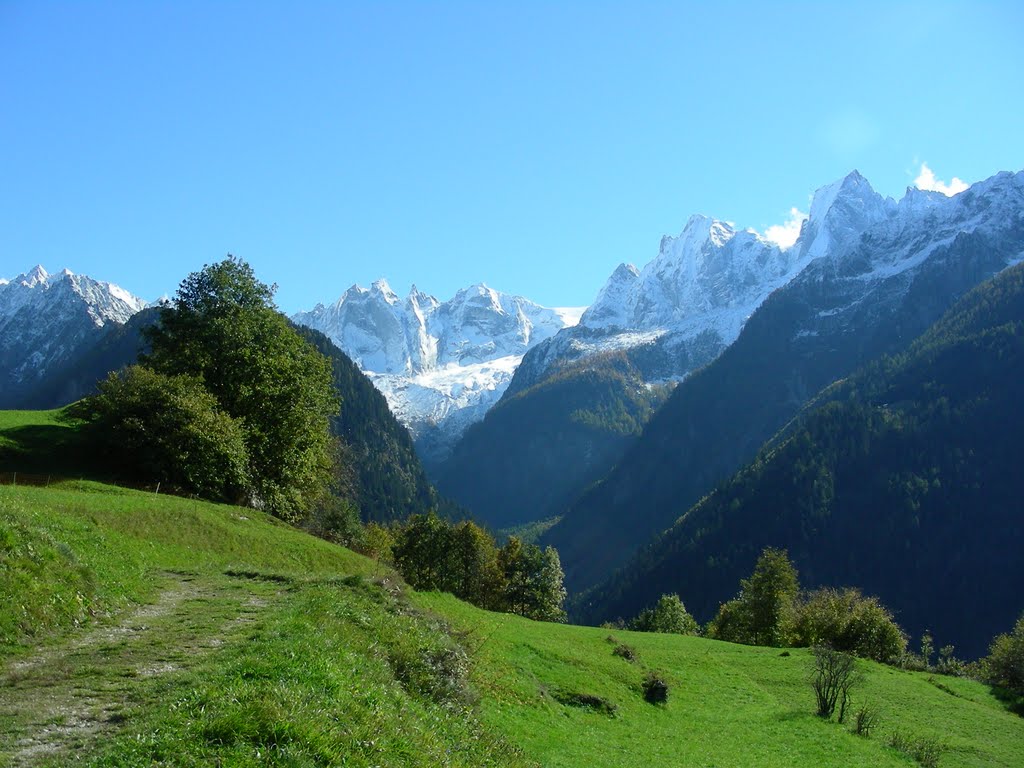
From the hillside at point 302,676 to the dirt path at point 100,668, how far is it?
60 mm

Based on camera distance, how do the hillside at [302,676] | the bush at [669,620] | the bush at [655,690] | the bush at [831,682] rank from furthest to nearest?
the bush at [669,620]
the bush at [831,682]
the bush at [655,690]
the hillside at [302,676]

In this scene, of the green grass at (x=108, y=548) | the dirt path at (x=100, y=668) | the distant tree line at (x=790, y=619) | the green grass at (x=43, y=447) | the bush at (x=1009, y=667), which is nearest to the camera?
the dirt path at (x=100, y=668)

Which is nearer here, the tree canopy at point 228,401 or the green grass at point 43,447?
the green grass at point 43,447

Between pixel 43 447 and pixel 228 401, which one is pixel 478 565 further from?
pixel 43 447

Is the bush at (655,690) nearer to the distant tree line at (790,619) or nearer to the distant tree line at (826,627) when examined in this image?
the distant tree line at (826,627)

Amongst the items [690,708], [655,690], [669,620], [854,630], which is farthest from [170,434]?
[669,620]

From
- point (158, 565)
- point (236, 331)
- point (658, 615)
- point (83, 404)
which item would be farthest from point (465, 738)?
point (658, 615)

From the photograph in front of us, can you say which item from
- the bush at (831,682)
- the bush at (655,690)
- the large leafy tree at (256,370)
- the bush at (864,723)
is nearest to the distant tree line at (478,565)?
the large leafy tree at (256,370)

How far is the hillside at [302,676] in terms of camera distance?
12.5 meters

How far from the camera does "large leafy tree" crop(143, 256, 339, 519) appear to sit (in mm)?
55500

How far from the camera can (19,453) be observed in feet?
155

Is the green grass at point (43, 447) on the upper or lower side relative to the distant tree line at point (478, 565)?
upper

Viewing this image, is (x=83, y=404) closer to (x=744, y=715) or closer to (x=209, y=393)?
(x=209, y=393)

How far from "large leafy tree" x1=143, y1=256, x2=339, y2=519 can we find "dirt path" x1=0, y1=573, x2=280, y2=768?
101 feet
